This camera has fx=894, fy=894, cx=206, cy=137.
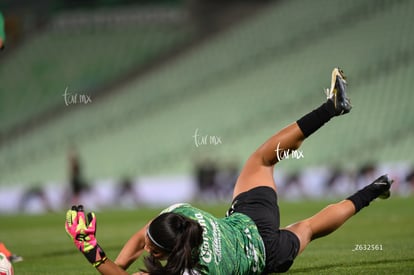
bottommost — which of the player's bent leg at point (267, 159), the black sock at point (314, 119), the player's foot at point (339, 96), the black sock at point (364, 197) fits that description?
the black sock at point (364, 197)

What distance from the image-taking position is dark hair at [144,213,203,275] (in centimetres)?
Answer: 661

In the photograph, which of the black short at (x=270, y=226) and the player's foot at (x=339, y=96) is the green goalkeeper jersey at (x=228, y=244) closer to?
the black short at (x=270, y=226)

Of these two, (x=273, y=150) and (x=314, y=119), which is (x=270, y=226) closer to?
(x=273, y=150)

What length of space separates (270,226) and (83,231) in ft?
5.38

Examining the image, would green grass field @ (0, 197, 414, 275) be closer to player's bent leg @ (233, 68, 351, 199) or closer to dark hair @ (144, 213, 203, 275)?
player's bent leg @ (233, 68, 351, 199)

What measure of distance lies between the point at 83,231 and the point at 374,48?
21.8 m

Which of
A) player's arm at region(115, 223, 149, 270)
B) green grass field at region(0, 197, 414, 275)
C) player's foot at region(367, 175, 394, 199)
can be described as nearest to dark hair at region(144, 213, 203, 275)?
player's arm at region(115, 223, 149, 270)

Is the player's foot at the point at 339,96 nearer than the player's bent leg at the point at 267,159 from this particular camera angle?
No

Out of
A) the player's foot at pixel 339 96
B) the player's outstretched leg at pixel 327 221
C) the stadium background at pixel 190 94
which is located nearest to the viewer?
the player's outstretched leg at pixel 327 221

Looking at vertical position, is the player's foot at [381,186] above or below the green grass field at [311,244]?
above

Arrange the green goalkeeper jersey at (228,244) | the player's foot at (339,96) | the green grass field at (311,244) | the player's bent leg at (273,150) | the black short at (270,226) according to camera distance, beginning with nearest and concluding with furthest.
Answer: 1. the green goalkeeper jersey at (228,244)
2. the black short at (270,226)
3. the player's bent leg at (273,150)
4. the player's foot at (339,96)
5. the green grass field at (311,244)

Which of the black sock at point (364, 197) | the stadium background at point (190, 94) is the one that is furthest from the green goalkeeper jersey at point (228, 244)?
the stadium background at point (190, 94)

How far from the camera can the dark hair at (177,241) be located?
21.7ft

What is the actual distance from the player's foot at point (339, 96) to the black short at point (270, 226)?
3.64ft
